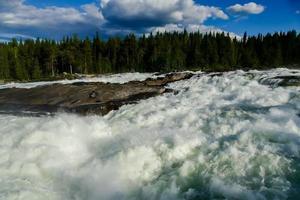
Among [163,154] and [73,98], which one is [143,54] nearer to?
[73,98]

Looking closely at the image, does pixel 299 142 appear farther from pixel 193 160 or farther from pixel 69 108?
pixel 69 108

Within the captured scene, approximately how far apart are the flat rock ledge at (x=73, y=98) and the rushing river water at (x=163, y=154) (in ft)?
15.7

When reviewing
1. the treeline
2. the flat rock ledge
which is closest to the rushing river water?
the flat rock ledge

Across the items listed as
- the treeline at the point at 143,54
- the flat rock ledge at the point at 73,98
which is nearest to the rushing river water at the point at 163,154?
the flat rock ledge at the point at 73,98

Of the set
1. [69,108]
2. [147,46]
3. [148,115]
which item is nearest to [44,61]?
[147,46]

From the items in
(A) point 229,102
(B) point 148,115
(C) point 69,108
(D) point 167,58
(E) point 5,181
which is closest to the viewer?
(E) point 5,181

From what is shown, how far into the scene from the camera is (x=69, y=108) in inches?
930

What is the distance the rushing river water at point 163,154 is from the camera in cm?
1059

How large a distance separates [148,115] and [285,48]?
78.9m

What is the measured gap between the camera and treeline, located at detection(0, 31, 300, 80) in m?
82.4

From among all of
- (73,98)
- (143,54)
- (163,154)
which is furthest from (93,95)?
(143,54)

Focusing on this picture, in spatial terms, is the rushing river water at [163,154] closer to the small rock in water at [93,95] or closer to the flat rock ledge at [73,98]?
the flat rock ledge at [73,98]

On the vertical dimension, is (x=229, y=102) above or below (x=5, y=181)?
above

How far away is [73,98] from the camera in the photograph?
83.9ft
